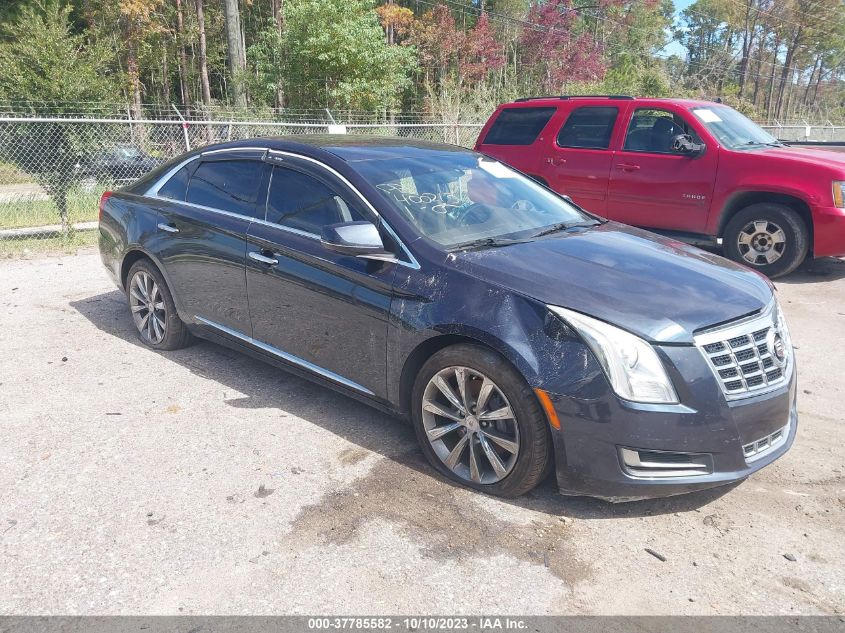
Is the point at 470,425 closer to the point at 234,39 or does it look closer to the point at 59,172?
the point at 59,172

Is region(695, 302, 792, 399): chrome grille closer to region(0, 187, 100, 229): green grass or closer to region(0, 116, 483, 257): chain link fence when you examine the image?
region(0, 116, 483, 257): chain link fence

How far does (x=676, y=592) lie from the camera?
9.04 feet

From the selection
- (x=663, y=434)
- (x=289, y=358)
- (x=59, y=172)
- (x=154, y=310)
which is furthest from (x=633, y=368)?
(x=59, y=172)

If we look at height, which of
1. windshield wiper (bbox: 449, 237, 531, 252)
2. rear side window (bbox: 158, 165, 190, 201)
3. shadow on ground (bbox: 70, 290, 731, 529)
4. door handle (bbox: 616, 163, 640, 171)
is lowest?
shadow on ground (bbox: 70, 290, 731, 529)

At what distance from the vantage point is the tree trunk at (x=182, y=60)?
32188mm

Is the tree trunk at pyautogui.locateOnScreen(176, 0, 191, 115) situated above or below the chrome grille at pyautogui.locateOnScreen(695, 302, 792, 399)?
above

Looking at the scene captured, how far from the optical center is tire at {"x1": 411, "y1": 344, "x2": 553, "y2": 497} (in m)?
3.15

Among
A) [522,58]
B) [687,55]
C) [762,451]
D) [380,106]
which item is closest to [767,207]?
[762,451]

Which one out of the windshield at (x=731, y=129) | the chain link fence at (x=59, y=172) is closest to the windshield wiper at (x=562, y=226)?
the windshield at (x=731, y=129)

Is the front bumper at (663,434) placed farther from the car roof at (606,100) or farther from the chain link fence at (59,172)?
the chain link fence at (59,172)

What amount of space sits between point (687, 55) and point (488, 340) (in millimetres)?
86531

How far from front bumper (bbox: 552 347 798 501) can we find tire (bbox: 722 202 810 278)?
4942mm

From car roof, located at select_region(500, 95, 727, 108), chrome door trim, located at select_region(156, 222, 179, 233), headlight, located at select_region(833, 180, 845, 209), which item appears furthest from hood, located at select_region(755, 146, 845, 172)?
chrome door trim, located at select_region(156, 222, 179, 233)

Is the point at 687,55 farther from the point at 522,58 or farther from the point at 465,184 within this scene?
the point at 465,184
